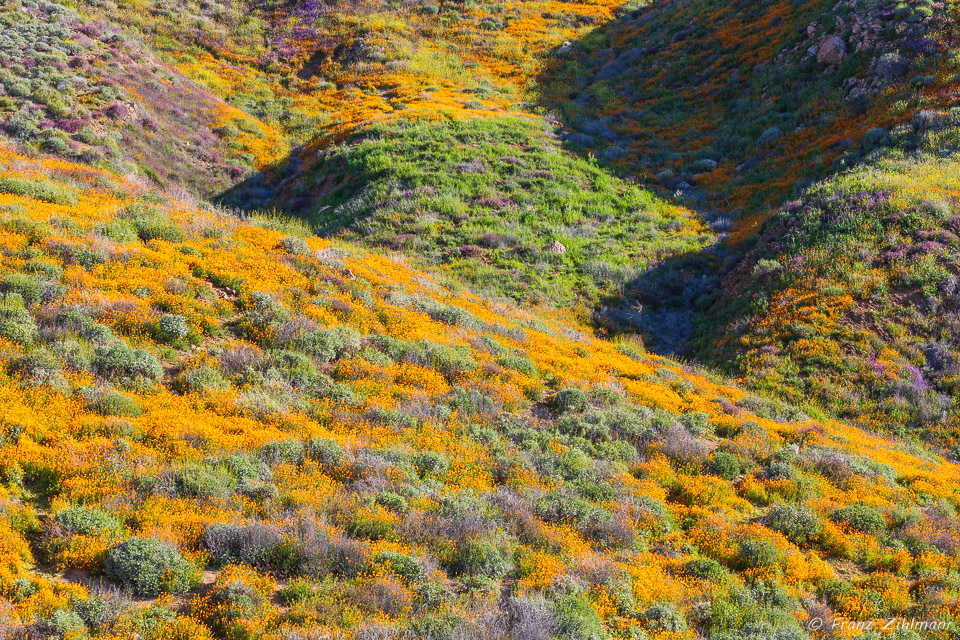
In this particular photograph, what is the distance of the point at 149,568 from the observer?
16.9 ft

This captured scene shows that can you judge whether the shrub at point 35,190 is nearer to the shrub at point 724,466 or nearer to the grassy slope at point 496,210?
the grassy slope at point 496,210

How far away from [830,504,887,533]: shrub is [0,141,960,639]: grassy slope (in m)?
0.04

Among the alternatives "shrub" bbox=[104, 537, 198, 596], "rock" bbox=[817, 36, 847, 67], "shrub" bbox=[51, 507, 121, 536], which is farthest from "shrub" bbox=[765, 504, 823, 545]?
"rock" bbox=[817, 36, 847, 67]

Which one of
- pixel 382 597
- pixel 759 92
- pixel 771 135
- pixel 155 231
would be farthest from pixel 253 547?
pixel 759 92

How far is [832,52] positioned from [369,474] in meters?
32.3

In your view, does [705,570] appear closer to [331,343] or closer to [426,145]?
[331,343]

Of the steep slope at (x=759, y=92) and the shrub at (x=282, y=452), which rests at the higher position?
the steep slope at (x=759, y=92)

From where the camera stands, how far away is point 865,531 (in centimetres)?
807

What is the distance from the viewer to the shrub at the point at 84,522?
5.36 meters

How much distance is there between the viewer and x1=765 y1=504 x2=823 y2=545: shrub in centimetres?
781

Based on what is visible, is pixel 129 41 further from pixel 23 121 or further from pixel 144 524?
pixel 144 524

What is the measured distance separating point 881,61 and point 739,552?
27.3m

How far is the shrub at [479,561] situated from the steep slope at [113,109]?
23.7m

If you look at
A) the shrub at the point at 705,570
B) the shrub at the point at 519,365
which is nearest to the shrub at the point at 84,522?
the shrub at the point at 705,570
